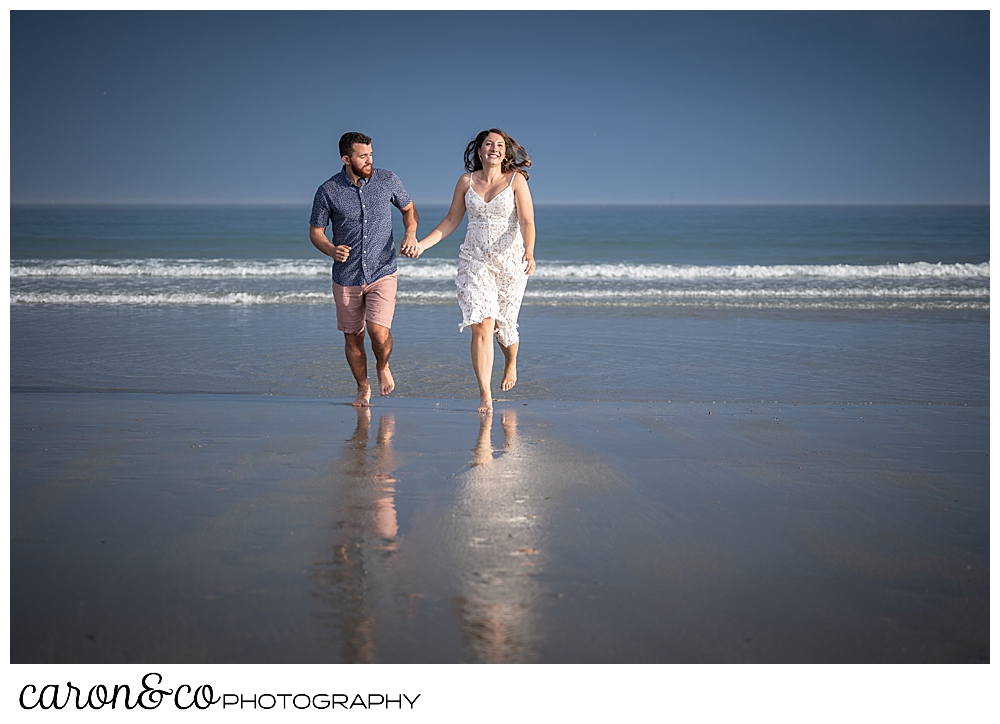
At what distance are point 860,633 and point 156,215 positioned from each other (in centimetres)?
4054

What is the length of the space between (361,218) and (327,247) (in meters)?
0.30

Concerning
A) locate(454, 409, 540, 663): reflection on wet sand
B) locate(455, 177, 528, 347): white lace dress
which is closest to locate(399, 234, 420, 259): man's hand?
locate(455, 177, 528, 347): white lace dress

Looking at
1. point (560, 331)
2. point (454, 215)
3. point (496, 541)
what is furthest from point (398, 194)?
point (560, 331)

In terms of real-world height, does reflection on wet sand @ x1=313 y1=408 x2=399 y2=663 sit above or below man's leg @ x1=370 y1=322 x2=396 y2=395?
below

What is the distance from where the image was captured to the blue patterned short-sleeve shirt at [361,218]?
17.7ft

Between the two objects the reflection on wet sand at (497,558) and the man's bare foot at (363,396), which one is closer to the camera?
the reflection on wet sand at (497,558)

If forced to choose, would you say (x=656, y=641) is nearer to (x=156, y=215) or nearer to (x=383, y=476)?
(x=383, y=476)

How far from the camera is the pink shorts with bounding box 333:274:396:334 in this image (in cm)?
554

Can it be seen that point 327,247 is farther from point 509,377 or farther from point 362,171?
point 509,377

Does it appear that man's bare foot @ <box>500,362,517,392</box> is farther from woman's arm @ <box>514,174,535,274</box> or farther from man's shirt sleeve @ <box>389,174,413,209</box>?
man's shirt sleeve @ <box>389,174,413,209</box>

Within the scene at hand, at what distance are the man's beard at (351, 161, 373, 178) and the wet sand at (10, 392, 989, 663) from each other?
159cm

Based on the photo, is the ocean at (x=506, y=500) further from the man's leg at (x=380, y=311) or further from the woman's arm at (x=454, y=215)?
the woman's arm at (x=454, y=215)

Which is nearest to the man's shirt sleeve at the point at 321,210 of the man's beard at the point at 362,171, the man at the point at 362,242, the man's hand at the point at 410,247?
the man at the point at 362,242

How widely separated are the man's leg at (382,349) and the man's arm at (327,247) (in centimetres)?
49
